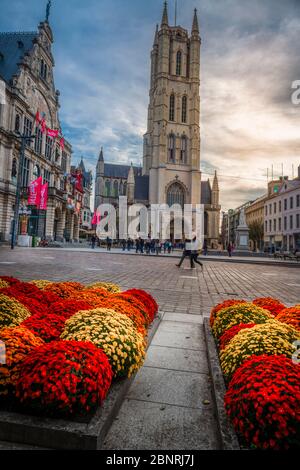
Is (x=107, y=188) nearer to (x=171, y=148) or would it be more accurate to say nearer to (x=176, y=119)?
(x=171, y=148)

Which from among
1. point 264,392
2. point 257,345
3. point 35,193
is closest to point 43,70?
point 35,193

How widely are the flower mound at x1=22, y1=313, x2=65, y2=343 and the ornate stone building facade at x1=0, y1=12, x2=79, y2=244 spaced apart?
1387 inches

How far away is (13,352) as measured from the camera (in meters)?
2.21

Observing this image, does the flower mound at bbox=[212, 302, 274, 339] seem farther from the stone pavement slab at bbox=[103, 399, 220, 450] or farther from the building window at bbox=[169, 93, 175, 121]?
the building window at bbox=[169, 93, 175, 121]

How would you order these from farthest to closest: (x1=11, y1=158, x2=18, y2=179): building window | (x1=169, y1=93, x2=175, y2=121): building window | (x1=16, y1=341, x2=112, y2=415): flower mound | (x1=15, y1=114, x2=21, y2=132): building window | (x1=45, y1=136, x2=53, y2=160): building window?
1. (x1=169, y1=93, x2=175, y2=121): building window
2. (x1=45, y1=136, x2=53, y2=160): building window
3. (x1=15, y1=114, x2=21, y2=132): building window
4. (x1=11, y1=158, x2=18, y2=179): building window
5. (x1=16, y1=341, x2=112, y2=415): flower mound

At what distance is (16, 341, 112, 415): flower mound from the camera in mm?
1890

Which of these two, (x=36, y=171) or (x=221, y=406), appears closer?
(x=221, y=406)

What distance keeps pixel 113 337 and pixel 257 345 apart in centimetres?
124

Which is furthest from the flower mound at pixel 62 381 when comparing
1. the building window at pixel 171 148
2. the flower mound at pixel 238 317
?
the building window at pixel 171 148

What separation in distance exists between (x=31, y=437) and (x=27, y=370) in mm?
394

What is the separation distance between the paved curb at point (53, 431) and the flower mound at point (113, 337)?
574mm

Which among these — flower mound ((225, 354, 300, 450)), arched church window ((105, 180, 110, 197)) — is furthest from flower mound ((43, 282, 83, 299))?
arched church window ((105, 180, 110, 197))

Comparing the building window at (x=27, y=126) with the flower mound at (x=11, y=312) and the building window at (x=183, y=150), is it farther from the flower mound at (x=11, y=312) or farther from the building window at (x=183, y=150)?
the flower mound at (x=11, y=312)
